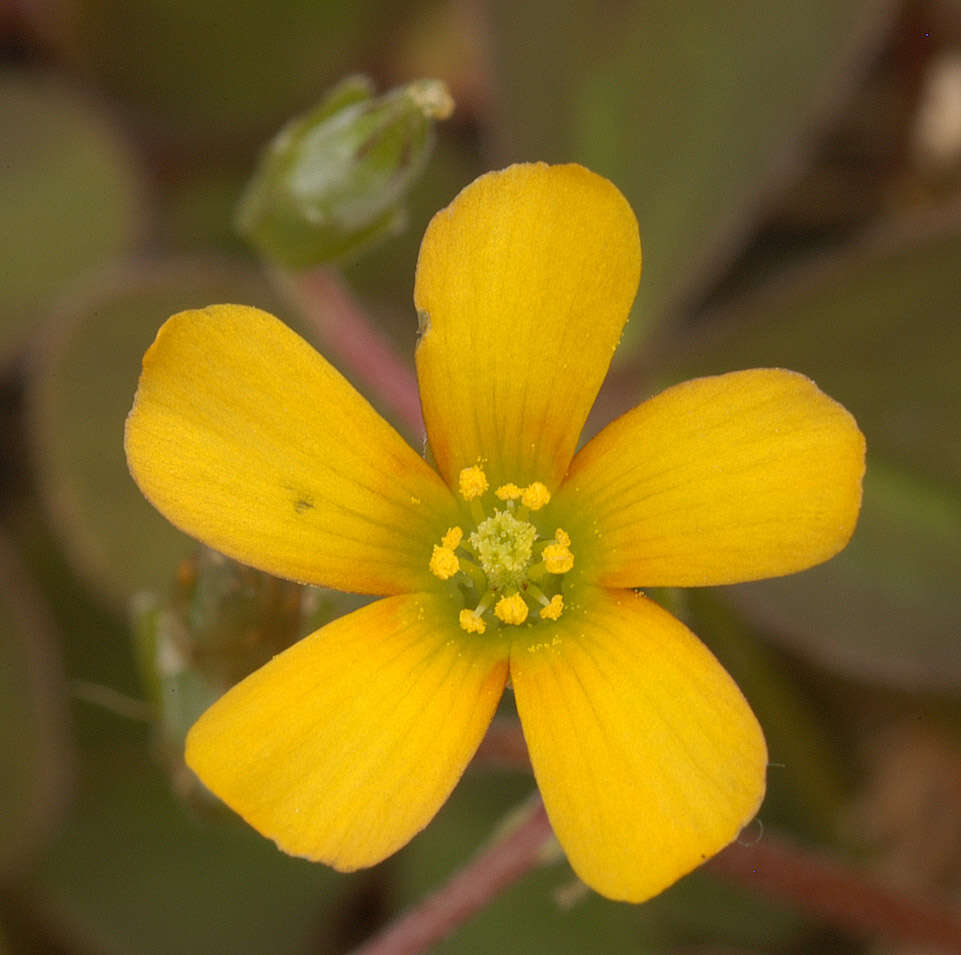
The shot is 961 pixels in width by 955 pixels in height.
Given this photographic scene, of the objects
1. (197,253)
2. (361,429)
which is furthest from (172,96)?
(361,429)

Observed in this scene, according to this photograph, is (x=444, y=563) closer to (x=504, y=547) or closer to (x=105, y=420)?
(x=504, y=547)

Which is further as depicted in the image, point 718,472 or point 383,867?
point 383,867

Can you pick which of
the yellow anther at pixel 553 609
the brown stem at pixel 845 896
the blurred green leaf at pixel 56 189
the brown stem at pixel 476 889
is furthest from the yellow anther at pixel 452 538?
the blurred green leaf at pixel 56 189

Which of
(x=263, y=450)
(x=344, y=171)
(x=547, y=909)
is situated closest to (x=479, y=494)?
(x=263, y=450)

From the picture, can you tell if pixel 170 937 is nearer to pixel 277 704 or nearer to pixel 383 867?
pixel 383 867

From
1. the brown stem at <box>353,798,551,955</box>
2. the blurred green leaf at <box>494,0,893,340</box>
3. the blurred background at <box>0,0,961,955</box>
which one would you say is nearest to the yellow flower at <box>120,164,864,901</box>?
the brown stem at <box>353,798,551,955</box>

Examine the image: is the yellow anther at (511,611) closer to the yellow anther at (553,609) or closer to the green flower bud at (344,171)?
the yellow anther at (553,609)

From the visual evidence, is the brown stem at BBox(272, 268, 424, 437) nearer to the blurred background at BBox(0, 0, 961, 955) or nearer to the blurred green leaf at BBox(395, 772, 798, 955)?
the blurred background at BBox(0, 0, 961, 955)
